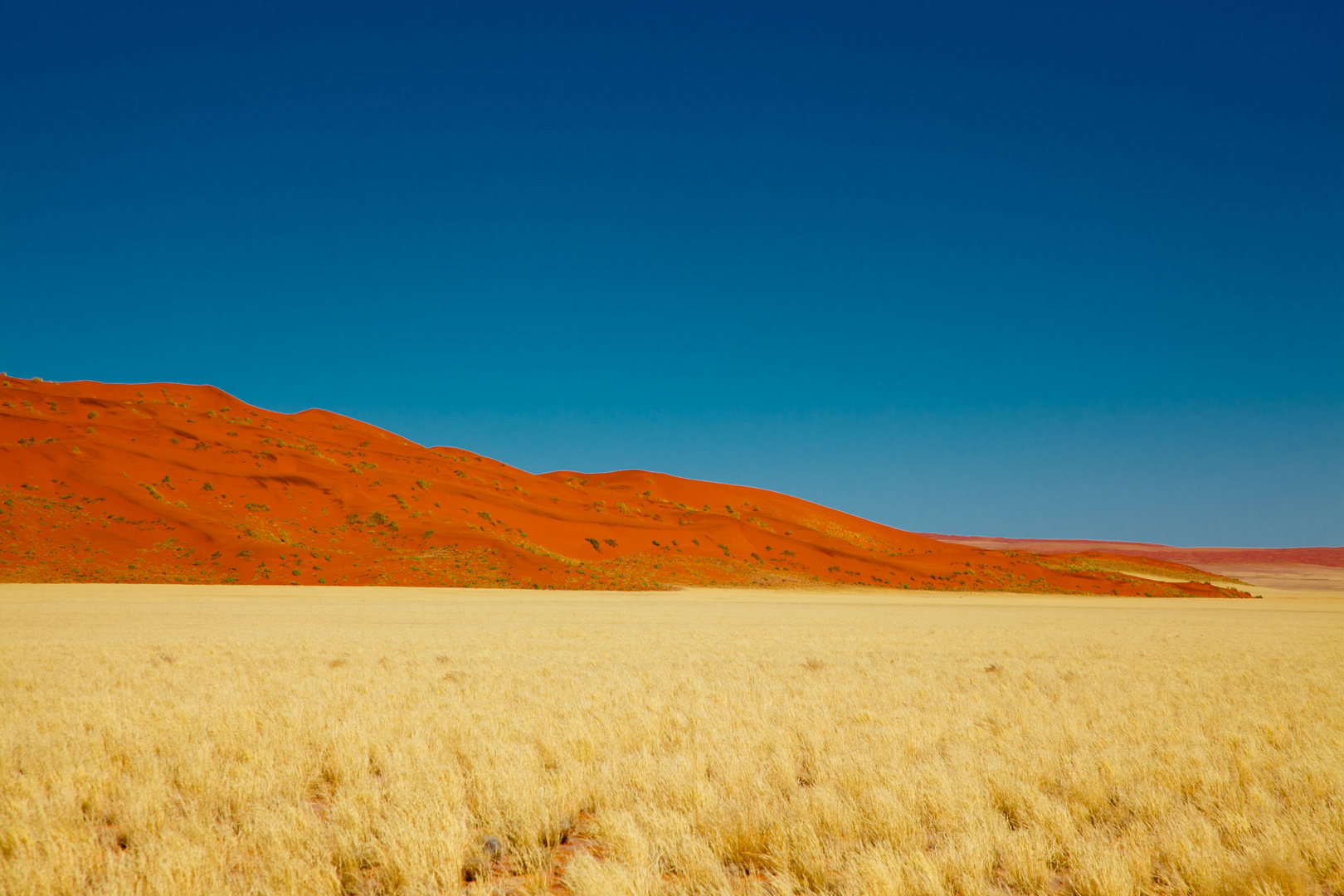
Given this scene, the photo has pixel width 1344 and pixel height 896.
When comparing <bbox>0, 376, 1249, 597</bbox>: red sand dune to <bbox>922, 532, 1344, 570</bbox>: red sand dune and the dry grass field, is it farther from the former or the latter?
<bbox>922, 532, 1344, 570</bbox>: red sand dune

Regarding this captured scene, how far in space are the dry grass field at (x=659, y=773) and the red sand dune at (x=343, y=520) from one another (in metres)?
46.2

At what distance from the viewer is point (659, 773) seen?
7.73 m

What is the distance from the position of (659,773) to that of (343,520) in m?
70.9

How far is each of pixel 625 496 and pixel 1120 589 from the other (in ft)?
192

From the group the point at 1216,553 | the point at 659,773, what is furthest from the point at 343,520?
the point at 1216,553

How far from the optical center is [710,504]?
4363 inches

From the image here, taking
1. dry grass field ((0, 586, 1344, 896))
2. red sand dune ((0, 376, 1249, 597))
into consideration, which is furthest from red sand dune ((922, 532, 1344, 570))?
dry grass field ((0, 586, 1344, 896))

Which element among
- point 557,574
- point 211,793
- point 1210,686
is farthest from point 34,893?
point 557,574

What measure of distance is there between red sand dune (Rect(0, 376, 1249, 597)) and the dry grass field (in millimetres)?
46240

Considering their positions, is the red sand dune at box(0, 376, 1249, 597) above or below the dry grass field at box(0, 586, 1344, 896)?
above

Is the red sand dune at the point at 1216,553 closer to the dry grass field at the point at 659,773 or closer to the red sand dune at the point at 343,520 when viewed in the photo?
the red sand dune at the point at 343,520

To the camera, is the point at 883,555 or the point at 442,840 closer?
the point at 442,840

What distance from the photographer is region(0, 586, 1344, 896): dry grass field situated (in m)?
5.30

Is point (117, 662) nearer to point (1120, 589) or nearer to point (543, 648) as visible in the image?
point (543, 648)
